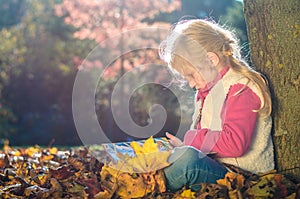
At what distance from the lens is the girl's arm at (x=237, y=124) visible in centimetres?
191

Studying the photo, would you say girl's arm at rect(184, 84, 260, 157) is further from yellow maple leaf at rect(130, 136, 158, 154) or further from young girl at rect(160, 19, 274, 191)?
yellow maple leaf at rect(130, 136, 158, 154)

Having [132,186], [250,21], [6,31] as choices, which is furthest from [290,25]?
[6,31]

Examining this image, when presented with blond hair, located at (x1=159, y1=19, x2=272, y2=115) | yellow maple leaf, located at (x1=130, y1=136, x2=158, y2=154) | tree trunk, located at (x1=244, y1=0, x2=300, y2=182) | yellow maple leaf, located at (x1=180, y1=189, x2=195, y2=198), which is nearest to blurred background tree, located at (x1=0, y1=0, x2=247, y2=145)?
blond hair, located at (x1=159, y1=19, x2=272, y2=115)

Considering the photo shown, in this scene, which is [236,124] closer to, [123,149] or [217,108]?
[217,108]

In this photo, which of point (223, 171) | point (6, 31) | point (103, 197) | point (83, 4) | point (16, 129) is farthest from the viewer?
point (6, 31)

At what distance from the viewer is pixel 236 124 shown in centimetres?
190

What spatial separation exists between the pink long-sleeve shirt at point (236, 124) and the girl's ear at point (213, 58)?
0.17m

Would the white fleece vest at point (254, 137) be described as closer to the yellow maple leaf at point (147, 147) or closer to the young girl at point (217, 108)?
the young girl at point (217, 108)

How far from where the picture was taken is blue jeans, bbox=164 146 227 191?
72.2 inches

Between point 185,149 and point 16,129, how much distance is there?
832cm

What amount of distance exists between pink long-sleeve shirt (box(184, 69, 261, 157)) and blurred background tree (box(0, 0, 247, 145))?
6.42m

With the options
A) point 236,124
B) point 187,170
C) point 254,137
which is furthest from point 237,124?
point 187,170

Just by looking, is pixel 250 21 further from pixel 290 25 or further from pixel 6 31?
pixel 6 31

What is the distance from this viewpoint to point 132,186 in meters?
1.78
